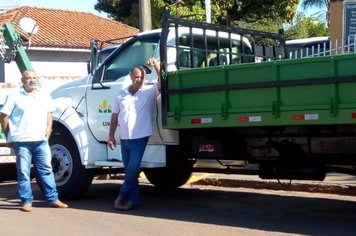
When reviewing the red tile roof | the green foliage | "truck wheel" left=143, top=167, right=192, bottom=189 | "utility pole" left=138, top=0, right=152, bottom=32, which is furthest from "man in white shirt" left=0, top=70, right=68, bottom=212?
the green foliage

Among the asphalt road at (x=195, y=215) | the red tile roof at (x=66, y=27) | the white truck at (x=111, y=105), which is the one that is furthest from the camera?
the red tile roof at (x=66, y=27)

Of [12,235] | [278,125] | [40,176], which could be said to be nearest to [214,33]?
[278,125]

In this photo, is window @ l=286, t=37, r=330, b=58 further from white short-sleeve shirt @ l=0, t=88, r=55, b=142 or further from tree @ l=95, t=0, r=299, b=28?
tree @ l=95, t=0, r=299, b=28

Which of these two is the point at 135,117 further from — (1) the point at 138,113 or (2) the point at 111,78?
(2) the point at 111,78

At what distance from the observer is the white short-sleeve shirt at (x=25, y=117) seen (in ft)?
27.0

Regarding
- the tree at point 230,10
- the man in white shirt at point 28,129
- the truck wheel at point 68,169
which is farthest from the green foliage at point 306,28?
the man in white shirt at point 28,129

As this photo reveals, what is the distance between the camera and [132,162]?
8.13 m

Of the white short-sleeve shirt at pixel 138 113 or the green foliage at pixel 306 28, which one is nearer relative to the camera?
the white short-sleeve shirt at pixel 138 113

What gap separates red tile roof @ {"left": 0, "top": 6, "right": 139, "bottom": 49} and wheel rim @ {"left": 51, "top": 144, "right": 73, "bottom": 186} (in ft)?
51.0

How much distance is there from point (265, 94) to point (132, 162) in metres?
2.10

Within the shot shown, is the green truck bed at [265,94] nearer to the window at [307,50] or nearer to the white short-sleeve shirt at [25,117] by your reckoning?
the white short-sleeve shirt at [25,117]

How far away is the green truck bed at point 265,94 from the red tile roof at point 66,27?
A: 17263mm

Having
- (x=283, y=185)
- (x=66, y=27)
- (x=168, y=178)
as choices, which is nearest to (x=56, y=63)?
(x=66, y=27)

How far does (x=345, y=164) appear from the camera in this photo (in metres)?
7.14
